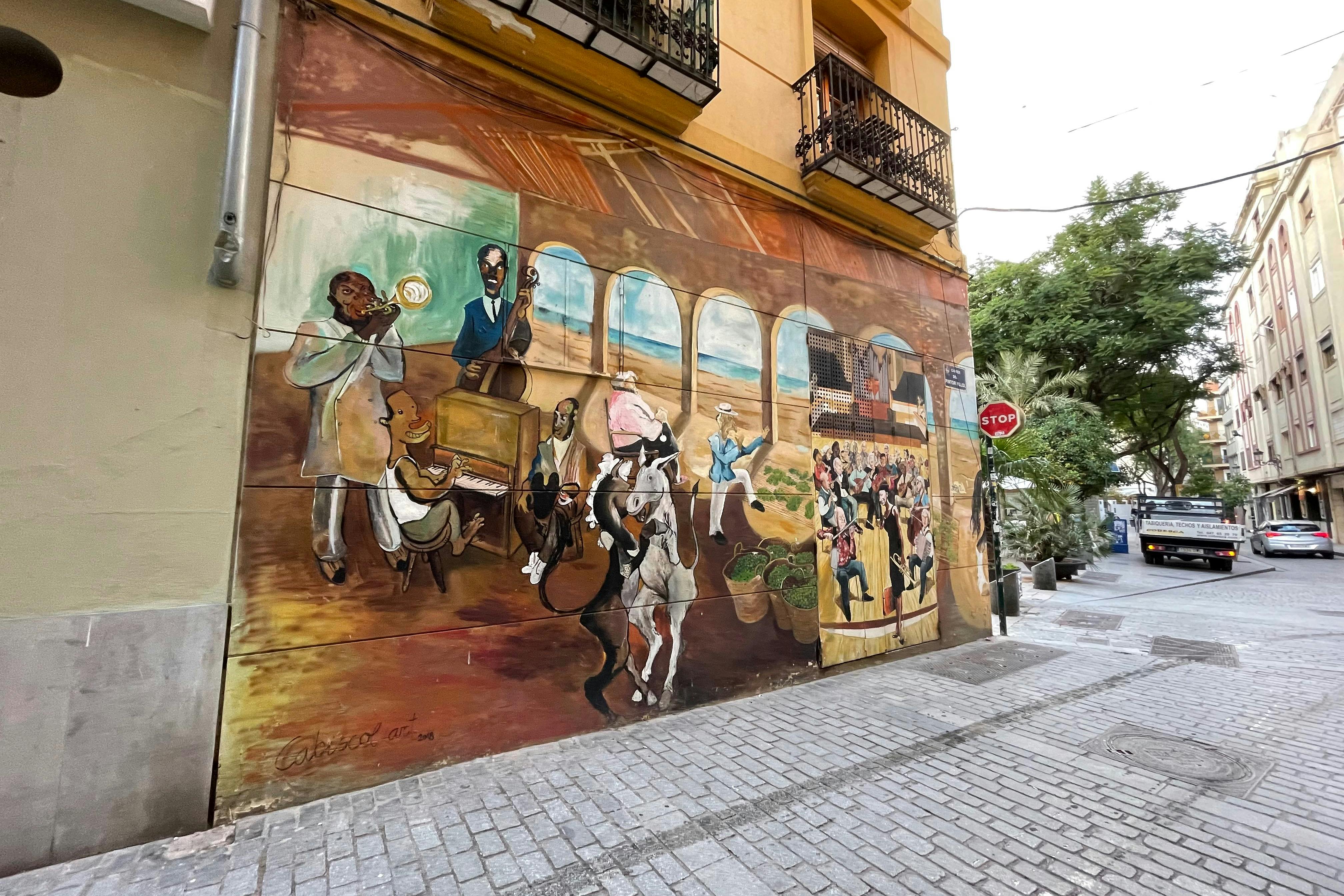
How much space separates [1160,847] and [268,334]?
615 cm

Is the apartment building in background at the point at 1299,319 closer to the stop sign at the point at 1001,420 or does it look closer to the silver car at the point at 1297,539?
the silver car at the point at 1297,539

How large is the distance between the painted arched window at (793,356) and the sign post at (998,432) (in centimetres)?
365

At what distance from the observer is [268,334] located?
12.2ft

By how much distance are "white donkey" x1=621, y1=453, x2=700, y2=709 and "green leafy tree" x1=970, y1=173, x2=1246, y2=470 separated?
21.8m

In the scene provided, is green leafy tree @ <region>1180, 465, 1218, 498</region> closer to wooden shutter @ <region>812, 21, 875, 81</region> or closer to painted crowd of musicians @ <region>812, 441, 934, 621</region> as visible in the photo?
painted crowd of musicians @ <region>812, 441, 934, 621</region>

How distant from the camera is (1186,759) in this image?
4.21 m

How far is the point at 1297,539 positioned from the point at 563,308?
106 ft

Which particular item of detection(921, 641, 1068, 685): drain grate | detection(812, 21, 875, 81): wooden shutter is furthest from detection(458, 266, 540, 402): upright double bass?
detection(812, 21, 875, 81): wooden shutter

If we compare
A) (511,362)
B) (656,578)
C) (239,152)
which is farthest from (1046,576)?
(239,152)

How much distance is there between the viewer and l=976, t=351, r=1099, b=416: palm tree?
17.2 m

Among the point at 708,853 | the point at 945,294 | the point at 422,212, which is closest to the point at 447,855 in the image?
the point at 708,853

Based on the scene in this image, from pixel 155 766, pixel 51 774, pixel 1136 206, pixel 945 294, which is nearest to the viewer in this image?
pixel 51 774

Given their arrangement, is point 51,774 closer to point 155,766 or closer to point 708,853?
point 155,766

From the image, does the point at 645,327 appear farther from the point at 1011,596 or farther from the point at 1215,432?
the point at 1215,432
